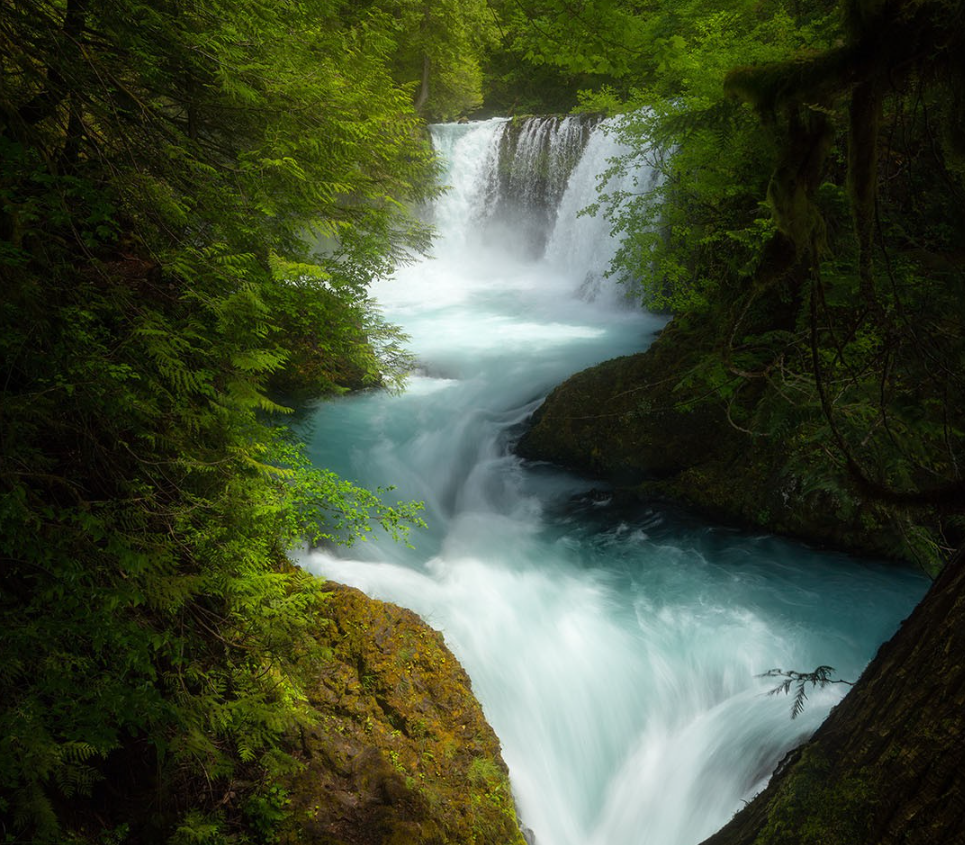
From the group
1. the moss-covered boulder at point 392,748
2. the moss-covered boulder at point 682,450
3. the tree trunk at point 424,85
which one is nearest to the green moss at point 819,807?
the moss-covered boulder at point 392,748

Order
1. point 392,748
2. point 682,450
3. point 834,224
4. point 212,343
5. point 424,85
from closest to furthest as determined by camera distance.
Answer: point 212,343 → point 392,748 → point 834,224 → point 682,450 → point 424,85

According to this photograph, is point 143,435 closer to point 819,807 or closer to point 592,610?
point 819,807

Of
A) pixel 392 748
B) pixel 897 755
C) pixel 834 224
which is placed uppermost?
pixel 834 224

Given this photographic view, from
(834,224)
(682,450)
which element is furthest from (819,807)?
(682,450)

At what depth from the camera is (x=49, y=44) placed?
293 cm

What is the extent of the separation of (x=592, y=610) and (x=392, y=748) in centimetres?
375

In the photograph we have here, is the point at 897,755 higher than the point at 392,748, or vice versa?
the point at 897,755

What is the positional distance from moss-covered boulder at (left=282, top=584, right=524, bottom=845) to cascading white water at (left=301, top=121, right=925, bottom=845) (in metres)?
1.27

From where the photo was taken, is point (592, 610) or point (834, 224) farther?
point (592, 610)

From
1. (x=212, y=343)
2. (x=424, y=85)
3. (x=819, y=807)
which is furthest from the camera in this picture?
(x=424, y=85)

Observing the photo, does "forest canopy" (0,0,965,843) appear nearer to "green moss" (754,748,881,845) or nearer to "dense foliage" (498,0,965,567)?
"dense foliage" (498,0,965,567)

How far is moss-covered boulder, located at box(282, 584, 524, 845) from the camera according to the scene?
3.23m

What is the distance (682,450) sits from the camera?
8.23 m

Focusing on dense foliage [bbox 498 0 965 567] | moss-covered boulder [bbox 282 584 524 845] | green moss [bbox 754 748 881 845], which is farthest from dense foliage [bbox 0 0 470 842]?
green moss [bbox 754 748 881 845]
